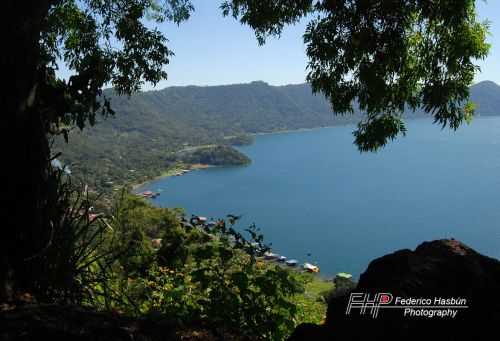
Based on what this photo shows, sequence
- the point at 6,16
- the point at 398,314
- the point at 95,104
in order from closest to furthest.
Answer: the point at 398,314 < the point at 6,16 < the point at 95,104

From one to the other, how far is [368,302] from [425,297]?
0.16 meters

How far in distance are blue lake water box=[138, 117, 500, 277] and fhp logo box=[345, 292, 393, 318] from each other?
101 feet

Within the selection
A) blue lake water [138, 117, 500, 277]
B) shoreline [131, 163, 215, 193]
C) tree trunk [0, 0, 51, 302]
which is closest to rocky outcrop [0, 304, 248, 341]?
tree trunk [0, 0, 51, 302]

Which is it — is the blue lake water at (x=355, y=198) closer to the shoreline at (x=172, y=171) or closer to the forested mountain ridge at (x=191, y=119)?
the shoreline at (x=172, y=171)

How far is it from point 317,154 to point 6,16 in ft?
271

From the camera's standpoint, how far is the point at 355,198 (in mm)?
47031

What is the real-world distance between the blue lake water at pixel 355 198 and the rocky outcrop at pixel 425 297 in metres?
30.6

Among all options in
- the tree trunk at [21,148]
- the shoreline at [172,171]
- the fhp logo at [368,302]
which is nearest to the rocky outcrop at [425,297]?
the fhp logo at [368,302]

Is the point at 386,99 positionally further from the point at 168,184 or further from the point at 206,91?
the point at 206,91

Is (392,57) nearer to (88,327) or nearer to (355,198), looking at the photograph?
(88,327)

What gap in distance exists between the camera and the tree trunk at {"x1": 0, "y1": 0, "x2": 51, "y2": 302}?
1.45 metres

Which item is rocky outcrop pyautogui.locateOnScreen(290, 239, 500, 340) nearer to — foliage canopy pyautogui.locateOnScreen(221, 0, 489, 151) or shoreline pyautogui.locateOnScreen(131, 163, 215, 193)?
foliage canopy pyautogui.locateOnScreen(221, 0, 489, 151)

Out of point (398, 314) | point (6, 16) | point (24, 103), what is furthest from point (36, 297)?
point (398, 314)

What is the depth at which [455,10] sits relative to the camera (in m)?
2.54
